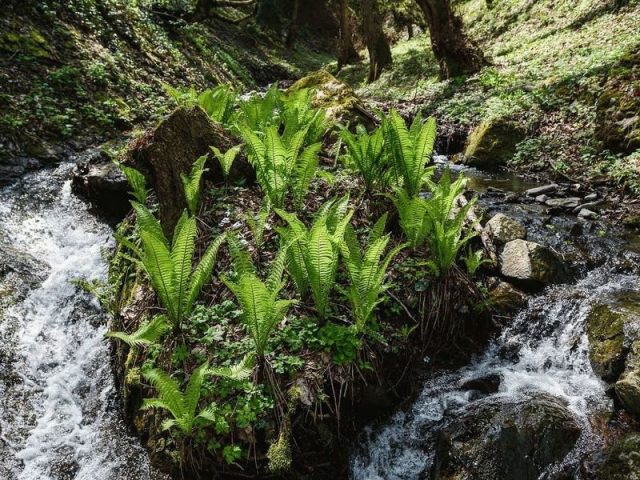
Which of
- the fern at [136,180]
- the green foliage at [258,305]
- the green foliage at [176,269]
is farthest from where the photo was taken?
the fern at [136,180]

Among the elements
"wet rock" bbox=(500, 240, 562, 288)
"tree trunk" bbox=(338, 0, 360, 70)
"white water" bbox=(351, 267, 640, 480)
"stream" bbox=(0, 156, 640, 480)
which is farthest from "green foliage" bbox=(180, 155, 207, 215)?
"tree trunk" bbox=(338, 0, 360, 70)

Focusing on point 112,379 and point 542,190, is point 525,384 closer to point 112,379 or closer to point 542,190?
point 112,379

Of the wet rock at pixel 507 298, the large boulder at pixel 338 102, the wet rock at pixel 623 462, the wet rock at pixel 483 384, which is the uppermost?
the large boulder at pixel 338 102

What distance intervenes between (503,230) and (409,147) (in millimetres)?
1315

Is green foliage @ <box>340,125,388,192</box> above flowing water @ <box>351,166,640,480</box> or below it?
above

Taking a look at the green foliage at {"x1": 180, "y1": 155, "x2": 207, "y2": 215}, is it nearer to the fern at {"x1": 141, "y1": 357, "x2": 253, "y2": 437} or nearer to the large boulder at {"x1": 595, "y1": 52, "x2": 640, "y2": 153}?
the fern at {"x1": 141, "y1": 357, "x2": 253, "y2": 437}

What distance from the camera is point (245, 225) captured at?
3930 millimetres

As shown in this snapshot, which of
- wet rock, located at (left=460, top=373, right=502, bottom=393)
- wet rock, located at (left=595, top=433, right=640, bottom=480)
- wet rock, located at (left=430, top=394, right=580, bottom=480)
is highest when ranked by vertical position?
wet rock, located at (left=460, top=373, right=502, bottom=393)

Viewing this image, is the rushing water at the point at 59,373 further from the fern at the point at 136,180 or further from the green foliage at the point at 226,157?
the green foliage at the point at 226,157

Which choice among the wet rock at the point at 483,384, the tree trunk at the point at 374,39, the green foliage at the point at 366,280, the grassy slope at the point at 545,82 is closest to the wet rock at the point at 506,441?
the wet rock at the point at 483,384

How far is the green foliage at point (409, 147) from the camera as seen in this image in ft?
13.0

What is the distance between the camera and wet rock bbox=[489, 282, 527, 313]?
3758 mm

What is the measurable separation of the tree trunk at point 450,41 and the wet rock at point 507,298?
8.72 metres

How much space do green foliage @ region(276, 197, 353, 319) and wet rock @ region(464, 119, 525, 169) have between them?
5.09 meters
